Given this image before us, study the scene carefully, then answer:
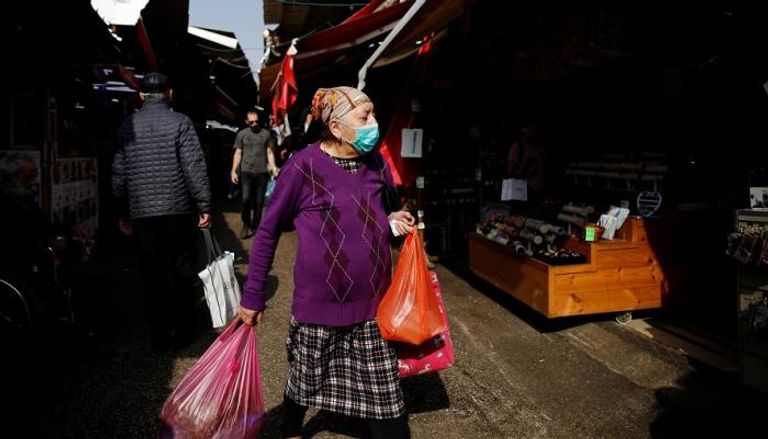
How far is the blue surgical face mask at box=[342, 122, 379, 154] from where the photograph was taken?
92.5 inches

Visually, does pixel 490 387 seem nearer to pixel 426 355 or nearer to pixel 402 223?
pixel 426 355

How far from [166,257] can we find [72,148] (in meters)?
3.84

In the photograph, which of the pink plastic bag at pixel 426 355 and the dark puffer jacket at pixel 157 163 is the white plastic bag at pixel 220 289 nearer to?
the dark puffer jacket at pixel 157 163

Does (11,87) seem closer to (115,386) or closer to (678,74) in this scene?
(115,386)

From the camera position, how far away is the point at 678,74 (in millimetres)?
4820

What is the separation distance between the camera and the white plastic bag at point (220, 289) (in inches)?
136

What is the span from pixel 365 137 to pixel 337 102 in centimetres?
21

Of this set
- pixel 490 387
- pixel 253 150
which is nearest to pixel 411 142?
pixel 253 150

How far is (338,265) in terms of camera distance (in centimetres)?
235

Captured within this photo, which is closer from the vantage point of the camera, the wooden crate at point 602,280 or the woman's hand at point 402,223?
the woman's hand at point 402,223

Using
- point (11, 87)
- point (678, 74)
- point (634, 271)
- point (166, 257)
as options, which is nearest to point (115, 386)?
point (166, 257)

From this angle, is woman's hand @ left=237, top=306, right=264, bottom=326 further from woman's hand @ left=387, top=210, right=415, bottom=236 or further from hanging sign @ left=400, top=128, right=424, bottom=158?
hanging sign @ left=400, top=128, right=424, bottom=158

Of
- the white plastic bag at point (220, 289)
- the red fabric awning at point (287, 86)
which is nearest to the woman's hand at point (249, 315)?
the white plastic bag at point (220, 289)

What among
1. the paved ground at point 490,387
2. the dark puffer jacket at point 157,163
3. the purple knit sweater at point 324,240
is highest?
the dark puffer jacket at point 157,163
